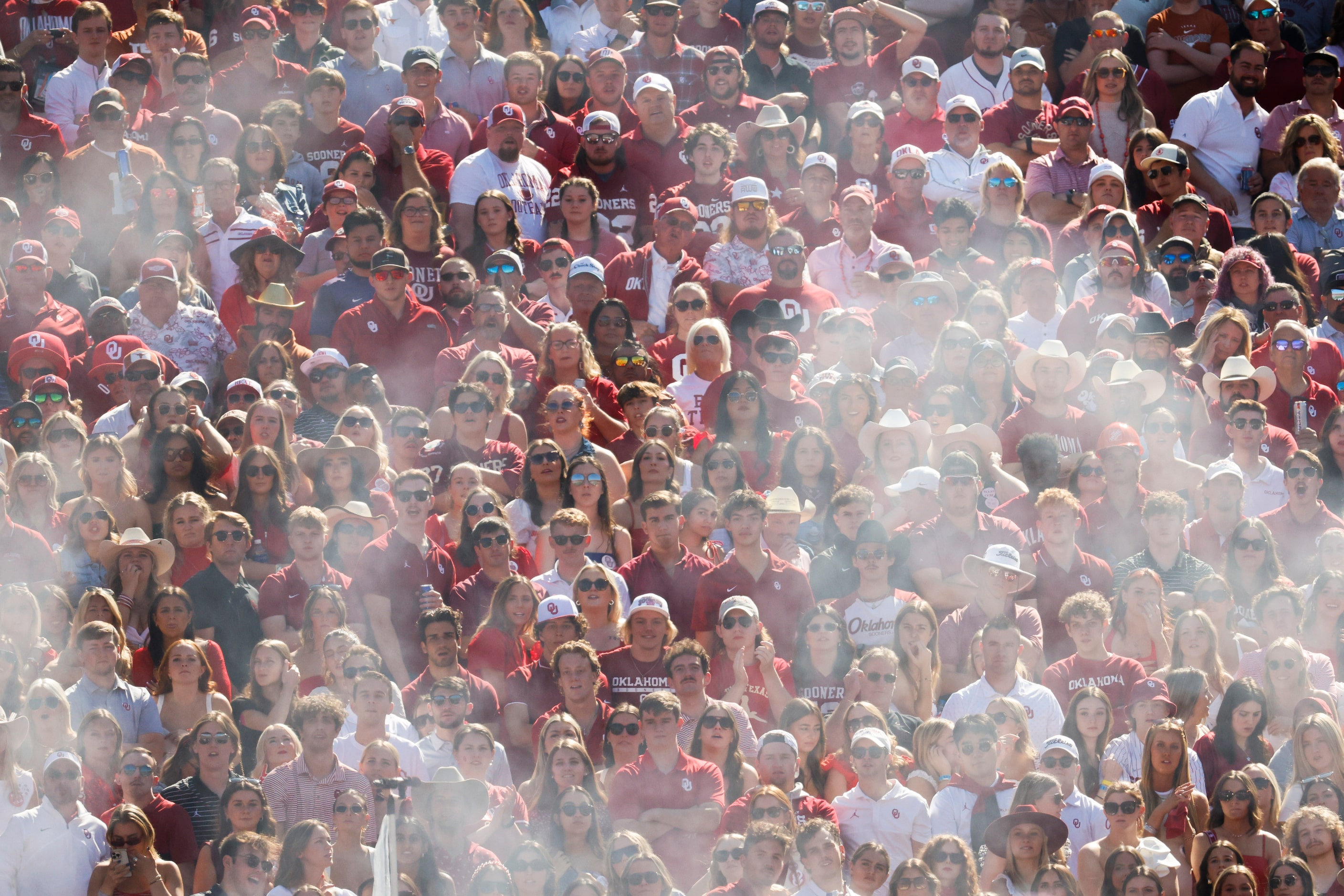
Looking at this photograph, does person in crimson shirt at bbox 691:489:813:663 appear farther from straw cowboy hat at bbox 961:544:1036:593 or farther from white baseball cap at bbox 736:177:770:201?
white baseball cap at bbox 736:177:770:201

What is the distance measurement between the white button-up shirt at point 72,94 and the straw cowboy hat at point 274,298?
2.77 m

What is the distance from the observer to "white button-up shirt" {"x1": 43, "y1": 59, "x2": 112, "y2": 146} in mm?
15539

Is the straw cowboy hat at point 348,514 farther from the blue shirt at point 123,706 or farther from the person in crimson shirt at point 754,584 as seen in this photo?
the person in crimson shirt at point 754,584

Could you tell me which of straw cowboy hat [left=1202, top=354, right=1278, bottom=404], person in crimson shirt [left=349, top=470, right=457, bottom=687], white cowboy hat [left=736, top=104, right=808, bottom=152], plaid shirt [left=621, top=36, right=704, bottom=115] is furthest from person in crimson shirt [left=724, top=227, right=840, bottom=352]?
person in crimson shirt [left=349, top=470, right=457, bottom=687]

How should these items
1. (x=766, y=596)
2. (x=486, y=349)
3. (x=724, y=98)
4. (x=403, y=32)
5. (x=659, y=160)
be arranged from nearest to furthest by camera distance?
(x=766, y=596) → (x=486, y=349) → (x=659, y=160) → (x=724, y=98) → (x=403, y=32)

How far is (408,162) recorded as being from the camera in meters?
14.9

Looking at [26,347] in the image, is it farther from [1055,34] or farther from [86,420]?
[1055,34]

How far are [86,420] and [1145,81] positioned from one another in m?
8.96

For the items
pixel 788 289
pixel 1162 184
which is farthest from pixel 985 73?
pixel 788 289

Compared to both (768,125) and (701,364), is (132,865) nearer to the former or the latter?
(701,364)

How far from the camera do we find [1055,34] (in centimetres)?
1775

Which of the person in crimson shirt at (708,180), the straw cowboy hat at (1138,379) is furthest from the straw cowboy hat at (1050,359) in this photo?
the person in crimson shirt at (708,180)

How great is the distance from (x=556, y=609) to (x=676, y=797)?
1291 millimetres

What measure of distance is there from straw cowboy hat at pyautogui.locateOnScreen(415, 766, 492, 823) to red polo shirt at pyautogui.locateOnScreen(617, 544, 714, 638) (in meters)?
1.86
